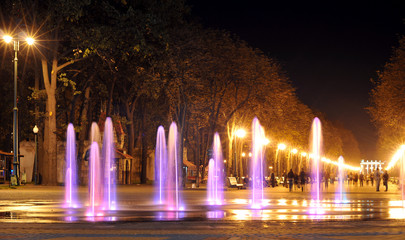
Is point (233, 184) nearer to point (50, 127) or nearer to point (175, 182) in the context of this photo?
point (175, 182)

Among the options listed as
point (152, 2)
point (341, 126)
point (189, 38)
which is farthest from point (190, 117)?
point (341, 126)

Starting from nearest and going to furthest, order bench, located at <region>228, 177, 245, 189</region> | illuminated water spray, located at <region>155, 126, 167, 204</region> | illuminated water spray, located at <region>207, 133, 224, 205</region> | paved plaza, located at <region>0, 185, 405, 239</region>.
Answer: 1. paved plaza, located at <region>0, 185, 405, 239</region>
2. illuminated water spray, located at <region>207, 133, 224, 205</region>
3. illuminated water spray, located at <region>155, 126, 167, 204</region>
4. bench, located at <region>228, 177, 245, 189</region>

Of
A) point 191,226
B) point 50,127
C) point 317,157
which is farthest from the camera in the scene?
point 317,157

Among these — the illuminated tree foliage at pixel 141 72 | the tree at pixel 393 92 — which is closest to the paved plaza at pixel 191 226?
the illuminated tree foliage at pixel 141 72

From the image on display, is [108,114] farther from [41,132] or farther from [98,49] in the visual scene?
[98,49]

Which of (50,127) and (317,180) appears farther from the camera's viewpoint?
(50,127)

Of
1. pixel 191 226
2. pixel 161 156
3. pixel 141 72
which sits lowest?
pixel 191 226

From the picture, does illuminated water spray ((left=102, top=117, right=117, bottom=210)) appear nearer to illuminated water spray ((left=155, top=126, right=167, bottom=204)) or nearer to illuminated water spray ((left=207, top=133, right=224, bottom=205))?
illuminated water spray ((left=155, top=126, right=167, bottom=204))

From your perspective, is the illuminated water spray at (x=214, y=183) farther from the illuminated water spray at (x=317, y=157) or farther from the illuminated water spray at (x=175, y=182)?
the illuminated water spray at (x=317, y=157)

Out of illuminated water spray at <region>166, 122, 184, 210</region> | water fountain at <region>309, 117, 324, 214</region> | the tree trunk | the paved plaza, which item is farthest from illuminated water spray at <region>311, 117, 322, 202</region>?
the tree trunk

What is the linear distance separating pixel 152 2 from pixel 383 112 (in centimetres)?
2196

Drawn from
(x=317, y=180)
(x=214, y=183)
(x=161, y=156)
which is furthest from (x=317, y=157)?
(x=161, y=156)

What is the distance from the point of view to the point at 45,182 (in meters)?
46.9

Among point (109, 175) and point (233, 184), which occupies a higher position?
point (109, 175)
